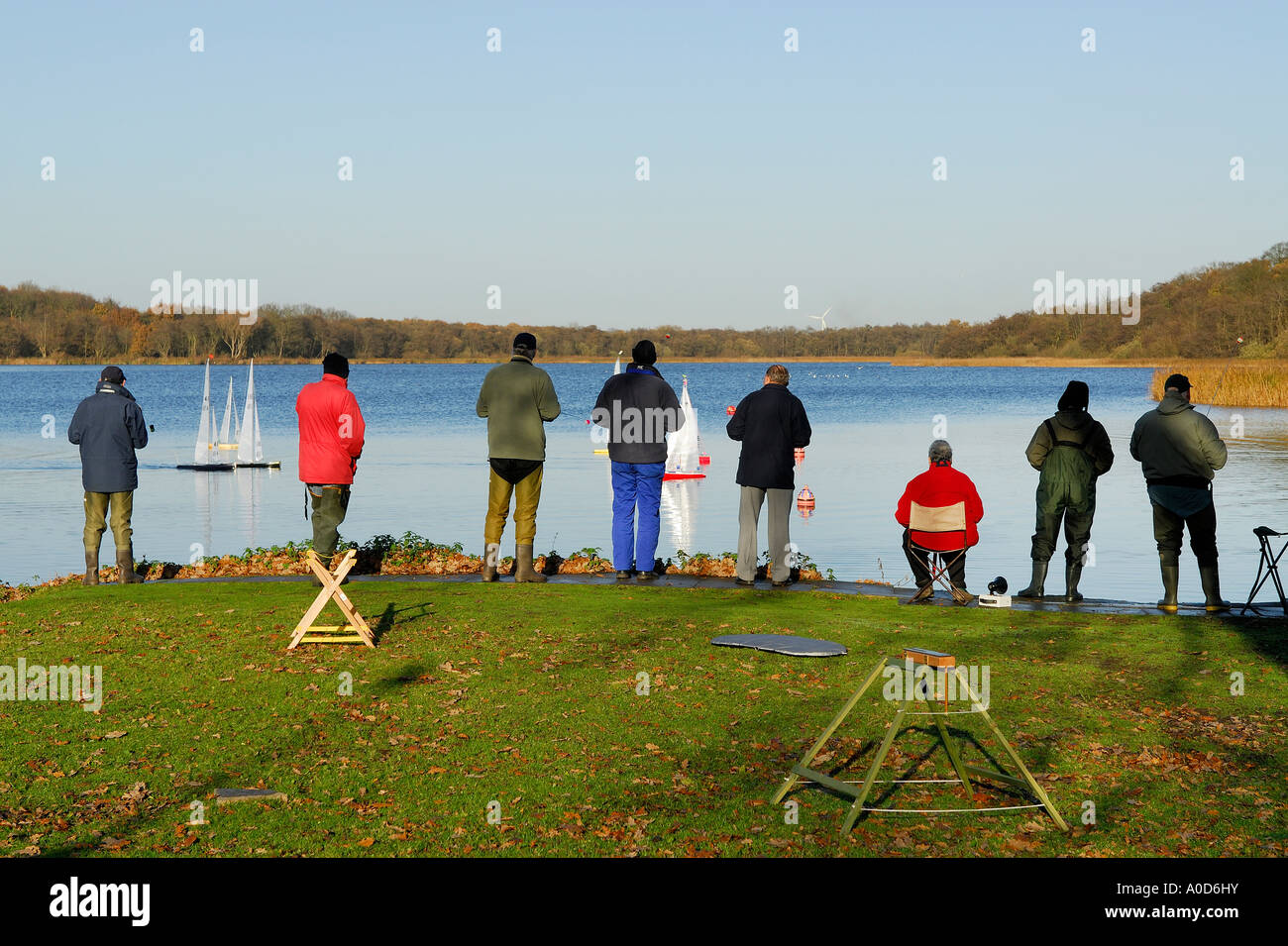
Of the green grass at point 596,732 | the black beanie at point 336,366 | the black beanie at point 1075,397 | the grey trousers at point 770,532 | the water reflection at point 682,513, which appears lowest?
the water reflection at point 682,513

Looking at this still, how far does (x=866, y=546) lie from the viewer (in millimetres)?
22281

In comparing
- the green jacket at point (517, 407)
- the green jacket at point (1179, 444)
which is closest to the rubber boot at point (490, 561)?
the green jacket at point (517, 407)

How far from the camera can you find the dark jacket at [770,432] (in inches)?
491

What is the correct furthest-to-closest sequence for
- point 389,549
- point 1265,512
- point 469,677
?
point 1265,512, point 389,549, point 469,677

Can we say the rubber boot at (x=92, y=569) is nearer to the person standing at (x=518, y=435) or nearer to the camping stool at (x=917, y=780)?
the person standing at (x=518, y=435)

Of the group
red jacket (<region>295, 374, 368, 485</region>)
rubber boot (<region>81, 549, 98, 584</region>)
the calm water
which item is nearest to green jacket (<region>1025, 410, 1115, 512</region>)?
the calm water

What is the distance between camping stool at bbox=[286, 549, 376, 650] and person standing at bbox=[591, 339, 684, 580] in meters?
3.50

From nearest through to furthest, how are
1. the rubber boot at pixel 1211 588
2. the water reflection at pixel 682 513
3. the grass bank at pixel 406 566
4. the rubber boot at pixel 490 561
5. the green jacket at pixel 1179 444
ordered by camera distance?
the green jacket at pixel 1179 444
the rubber boot at pixel 1211 588
the rubber boot at pixel 490 561
the grass bank at pixel 406 566
the water reflection at pixel 682 513

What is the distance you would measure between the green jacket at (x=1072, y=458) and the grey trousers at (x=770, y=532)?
2567mm

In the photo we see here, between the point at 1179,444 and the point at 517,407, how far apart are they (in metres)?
6.43

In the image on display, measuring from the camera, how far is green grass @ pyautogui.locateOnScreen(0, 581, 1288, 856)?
589 cm

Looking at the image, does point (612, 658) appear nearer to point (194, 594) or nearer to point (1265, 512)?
point (194, 594)
